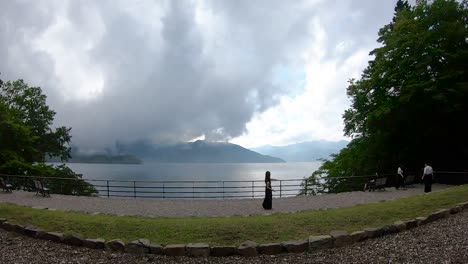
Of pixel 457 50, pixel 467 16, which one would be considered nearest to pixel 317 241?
pixel 457 50

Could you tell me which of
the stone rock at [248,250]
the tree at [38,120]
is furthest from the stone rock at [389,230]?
the tree at [38,120]

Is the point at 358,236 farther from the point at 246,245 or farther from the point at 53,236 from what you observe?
the point at 53,236

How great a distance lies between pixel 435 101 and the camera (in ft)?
74.9

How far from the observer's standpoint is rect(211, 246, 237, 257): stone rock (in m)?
7.20

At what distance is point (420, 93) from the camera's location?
77.3 ft

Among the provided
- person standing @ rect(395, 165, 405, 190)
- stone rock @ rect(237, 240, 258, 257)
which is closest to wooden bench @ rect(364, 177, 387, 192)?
person standing @ rect(395, 165, 405, 190)

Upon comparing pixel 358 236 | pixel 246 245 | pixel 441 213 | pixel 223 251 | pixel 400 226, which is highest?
pixel 441 213

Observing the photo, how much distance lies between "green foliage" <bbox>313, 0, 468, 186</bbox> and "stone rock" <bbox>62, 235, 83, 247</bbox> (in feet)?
69.3

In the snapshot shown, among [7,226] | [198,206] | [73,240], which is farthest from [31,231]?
[198,206]

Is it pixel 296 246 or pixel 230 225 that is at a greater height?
pixel 230 225

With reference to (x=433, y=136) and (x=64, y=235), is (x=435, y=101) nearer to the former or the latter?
(x=433, y=136)

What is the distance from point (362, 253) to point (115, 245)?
536cm

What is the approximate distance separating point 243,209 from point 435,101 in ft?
55.5

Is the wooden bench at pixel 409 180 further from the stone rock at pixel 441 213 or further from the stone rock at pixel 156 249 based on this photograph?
the stone rock at pixel 156 249
